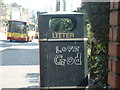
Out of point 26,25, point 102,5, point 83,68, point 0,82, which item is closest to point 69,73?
point 83,68

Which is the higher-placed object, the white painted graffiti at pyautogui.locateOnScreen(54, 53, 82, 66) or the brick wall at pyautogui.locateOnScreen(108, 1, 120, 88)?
the brick wall at pyautogui.locateOnScreen(108, 1, 120, 88)

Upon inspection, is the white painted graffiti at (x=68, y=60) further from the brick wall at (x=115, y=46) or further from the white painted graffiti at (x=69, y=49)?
the brick wall at (x=115, y=46)

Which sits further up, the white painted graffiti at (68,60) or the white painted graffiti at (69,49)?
the white painted graffiti at (69,49)

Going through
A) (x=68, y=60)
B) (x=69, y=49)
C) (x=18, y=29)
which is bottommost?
(x=68, y=60)

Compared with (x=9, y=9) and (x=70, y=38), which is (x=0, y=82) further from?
(x=9, y=9)

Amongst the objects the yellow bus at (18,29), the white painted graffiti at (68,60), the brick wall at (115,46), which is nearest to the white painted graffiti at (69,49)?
the white painted graffiti at (68,60)

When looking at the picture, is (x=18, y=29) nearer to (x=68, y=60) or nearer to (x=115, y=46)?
(x=68, y=60)

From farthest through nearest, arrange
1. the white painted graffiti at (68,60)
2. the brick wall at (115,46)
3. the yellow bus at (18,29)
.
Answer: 1. the yellow bus at (18,29)
2. the white painted graffiti at (68,60)
3. the brick wall at (115,46)

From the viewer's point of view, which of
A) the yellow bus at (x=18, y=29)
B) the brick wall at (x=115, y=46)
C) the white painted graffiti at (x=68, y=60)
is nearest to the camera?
the brick wall at (x=115, y=46)

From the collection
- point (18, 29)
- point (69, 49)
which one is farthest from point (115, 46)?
point (18, 29)

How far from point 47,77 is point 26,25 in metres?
25.5

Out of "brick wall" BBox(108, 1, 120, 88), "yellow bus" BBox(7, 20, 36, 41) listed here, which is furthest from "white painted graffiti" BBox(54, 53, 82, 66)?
"yellow bus" BBox(7, 20, 36, 41)

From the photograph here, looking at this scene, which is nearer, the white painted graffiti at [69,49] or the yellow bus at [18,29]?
the white painted graffiti at [69,49]

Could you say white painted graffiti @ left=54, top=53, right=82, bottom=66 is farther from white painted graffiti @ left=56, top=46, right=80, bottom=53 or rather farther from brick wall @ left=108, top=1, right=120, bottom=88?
brick wall @ left=108, top=1, right=120, bottom=88
